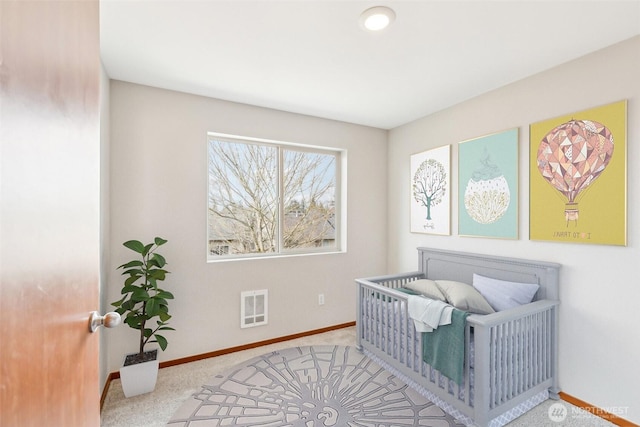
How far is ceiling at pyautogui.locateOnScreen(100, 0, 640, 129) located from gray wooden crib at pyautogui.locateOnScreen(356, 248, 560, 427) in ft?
5.10

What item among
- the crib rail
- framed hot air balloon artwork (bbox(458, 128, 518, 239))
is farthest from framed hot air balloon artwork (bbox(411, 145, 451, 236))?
the crib rail

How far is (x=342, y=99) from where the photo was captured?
2824 millimetres

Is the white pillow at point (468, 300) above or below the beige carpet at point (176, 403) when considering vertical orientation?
above

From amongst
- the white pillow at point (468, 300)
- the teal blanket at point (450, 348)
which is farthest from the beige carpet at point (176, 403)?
the white pillow at point (468, 300)

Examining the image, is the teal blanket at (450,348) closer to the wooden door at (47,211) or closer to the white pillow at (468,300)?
the white pillow at (468,300)

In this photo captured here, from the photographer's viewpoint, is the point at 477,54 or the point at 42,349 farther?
the point at 477,54

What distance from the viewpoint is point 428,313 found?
2072 millimetres

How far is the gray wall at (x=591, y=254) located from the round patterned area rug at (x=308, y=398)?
1053mm

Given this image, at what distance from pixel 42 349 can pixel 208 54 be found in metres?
2.05

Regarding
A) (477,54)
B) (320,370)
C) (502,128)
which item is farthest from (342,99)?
(320,370)

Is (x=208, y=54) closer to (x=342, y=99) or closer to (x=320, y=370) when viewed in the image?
(x=342, y=99)

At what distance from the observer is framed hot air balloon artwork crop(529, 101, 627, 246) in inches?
74.4

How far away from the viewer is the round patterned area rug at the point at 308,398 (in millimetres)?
1904

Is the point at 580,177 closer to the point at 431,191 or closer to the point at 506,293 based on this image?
the point at 506,293
